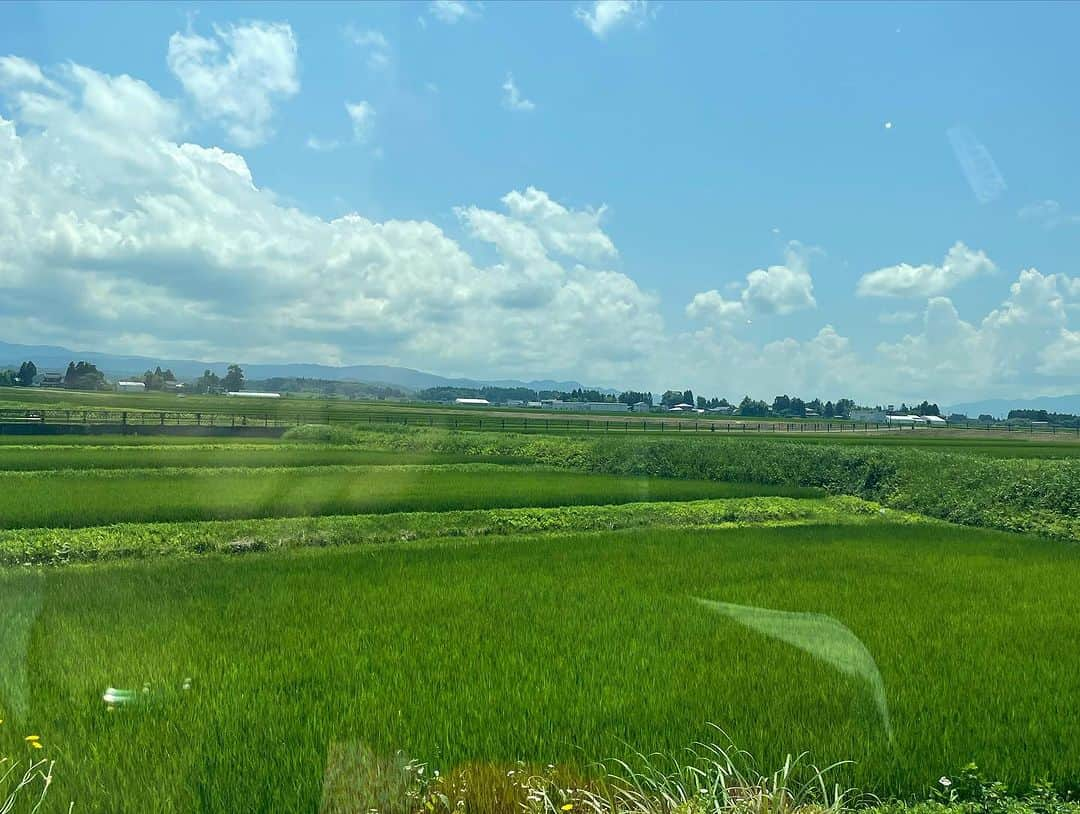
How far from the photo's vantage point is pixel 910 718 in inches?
247

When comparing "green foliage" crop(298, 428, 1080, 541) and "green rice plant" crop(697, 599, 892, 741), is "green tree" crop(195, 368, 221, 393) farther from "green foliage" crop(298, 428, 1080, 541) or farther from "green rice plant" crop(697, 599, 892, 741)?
"green rice plant" crop(697, 599, 892, 741)

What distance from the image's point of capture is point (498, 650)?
7922mm

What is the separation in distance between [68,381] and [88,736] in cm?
17137

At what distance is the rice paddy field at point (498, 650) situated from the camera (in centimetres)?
548

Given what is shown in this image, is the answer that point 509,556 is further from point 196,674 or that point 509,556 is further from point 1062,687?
point 1062,687

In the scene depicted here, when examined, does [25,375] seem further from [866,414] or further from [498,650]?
[866,414]

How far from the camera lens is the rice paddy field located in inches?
216

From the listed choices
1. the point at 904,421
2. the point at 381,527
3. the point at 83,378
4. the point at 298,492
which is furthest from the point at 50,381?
the point at 904,421

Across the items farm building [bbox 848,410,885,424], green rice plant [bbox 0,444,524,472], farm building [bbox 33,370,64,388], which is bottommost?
green rice plant [bbox 0,444,524,472]

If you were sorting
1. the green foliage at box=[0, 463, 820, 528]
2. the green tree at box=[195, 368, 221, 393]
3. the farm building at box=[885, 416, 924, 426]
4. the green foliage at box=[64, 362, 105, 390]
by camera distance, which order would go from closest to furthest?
the green foliage at box=[0, 463, 820, 528], the farm building at box=[885, 416, 924, 426], the green foliage at box=[64, 362, 105, 390], the green tree at box=[195, 368, 221, 393]

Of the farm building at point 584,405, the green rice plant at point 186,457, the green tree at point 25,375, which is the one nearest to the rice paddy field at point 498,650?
the green rice plant at point 186,457

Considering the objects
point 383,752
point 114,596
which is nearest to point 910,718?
point 383,752

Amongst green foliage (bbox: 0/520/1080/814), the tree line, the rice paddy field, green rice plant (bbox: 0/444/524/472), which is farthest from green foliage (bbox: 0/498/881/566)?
the tree line

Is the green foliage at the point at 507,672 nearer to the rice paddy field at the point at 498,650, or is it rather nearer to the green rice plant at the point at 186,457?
the rice paddy field at the point at 498,650
